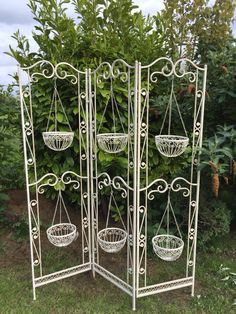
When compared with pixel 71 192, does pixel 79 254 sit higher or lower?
lower

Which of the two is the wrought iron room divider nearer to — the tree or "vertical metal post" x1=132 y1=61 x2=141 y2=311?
"vertical metal post" x1=132 y1=61 x2=141 y2=311

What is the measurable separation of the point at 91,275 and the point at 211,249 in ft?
4.14

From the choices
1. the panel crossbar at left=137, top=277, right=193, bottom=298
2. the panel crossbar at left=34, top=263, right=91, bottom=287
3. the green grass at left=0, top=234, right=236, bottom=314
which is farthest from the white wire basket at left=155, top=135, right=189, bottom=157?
the panel crossbar at left=34, top=263, right=91, bottom=287

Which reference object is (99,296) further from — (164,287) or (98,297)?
(164,287)

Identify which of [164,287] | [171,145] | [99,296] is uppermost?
[171,145]

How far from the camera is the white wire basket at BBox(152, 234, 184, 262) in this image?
2.42 meters

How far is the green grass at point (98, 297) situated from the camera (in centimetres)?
250

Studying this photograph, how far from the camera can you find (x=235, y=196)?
3439 mm

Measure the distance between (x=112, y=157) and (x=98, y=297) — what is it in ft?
4.00

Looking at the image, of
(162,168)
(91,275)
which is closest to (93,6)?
(162,168)

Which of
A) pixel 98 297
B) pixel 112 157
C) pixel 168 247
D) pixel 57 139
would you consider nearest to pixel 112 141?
pixel 57 139

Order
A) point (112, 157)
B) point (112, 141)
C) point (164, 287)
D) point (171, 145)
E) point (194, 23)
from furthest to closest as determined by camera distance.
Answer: point (194, 23)
point (112, 157)
point (164, 287)
point (112, 141)
point (171, 145)

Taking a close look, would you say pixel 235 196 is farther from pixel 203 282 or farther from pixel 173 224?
pixel 203 282

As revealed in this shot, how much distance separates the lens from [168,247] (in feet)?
8.96
